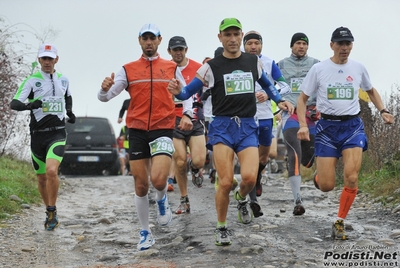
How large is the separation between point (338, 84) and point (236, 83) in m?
1.30

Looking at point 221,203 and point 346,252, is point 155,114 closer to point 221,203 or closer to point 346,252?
point 221,203

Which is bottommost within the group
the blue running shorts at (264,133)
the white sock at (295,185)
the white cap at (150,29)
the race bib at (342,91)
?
the white sock at (295,185)

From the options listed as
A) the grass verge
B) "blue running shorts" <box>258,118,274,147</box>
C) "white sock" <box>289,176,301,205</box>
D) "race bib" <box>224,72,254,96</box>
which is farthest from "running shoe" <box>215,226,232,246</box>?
the grass verge

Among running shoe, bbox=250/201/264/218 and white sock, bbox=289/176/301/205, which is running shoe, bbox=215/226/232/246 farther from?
white sock, bbox=289/176/301/205

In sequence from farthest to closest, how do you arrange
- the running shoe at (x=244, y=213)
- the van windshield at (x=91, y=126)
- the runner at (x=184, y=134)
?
1. the van windshield at (x=91, y=126)
2. the runner at (x=184, y=134)
3. the running shoe at (x=244, y=213)

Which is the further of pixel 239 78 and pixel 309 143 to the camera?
pixel 309 143

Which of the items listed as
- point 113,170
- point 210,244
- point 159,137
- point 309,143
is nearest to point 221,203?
point 210,244

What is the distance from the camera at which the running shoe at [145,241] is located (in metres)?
7.81

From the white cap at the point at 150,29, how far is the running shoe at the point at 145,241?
214cm

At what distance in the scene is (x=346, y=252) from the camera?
6.98m

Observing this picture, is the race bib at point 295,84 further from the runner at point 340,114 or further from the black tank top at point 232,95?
the black tank top at point 232,95

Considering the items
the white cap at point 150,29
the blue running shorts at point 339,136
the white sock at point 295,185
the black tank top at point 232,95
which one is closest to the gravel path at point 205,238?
the white sock at point 295,185

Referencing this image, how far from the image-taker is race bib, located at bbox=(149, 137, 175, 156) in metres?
7.91

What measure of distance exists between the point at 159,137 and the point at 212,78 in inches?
37.1
